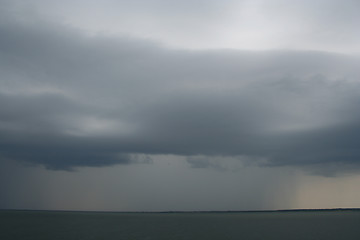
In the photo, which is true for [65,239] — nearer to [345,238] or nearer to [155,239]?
[155,239]

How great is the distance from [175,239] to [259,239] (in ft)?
91.4

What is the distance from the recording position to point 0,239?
91.6 metres

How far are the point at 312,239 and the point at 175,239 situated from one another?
45305 mm

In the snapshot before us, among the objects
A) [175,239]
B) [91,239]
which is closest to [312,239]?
[175,239]

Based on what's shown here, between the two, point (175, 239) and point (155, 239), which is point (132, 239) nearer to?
point (155, 239)

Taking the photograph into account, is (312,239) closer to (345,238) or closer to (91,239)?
(345,238)

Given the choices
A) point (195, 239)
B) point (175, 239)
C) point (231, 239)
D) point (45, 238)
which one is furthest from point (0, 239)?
point (231, 239)

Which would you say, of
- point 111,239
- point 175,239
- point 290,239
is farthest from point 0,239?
point 290,239

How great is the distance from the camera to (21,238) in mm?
96000

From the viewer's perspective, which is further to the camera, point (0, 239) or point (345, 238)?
point (345, 238)

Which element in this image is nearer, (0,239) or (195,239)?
(0,239)

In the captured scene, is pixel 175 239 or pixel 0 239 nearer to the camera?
pixel 0 239

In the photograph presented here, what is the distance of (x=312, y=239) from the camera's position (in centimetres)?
9881

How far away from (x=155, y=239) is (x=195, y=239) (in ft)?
43.3
